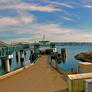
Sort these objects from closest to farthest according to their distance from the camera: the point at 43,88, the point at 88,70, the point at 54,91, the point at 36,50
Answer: the point at 54,91
the point at 43,88
the point at 88,70
the point at 36,50

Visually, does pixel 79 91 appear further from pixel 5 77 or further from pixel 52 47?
pixel 52 47

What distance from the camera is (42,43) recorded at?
193 ft

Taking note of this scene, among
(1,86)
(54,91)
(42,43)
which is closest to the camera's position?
(54,91)

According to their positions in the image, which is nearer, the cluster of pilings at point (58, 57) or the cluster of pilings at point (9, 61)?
the cluster of pilings at point (9, 61)

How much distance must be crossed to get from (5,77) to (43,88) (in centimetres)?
748

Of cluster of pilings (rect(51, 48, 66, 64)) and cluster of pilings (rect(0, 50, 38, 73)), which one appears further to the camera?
cluster of pilings (rect(51, 48, 66, 64))

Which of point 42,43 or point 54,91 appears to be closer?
point 54,91

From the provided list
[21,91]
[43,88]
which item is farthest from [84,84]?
[21,91]

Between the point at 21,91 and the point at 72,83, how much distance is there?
591 cm

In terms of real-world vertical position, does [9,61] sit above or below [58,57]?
below

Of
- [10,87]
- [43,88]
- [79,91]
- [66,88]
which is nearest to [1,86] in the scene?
[10,87]

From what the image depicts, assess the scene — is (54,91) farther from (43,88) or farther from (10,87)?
(10,87)

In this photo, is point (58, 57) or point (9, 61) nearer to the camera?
point (9, 61)

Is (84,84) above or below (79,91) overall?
above
